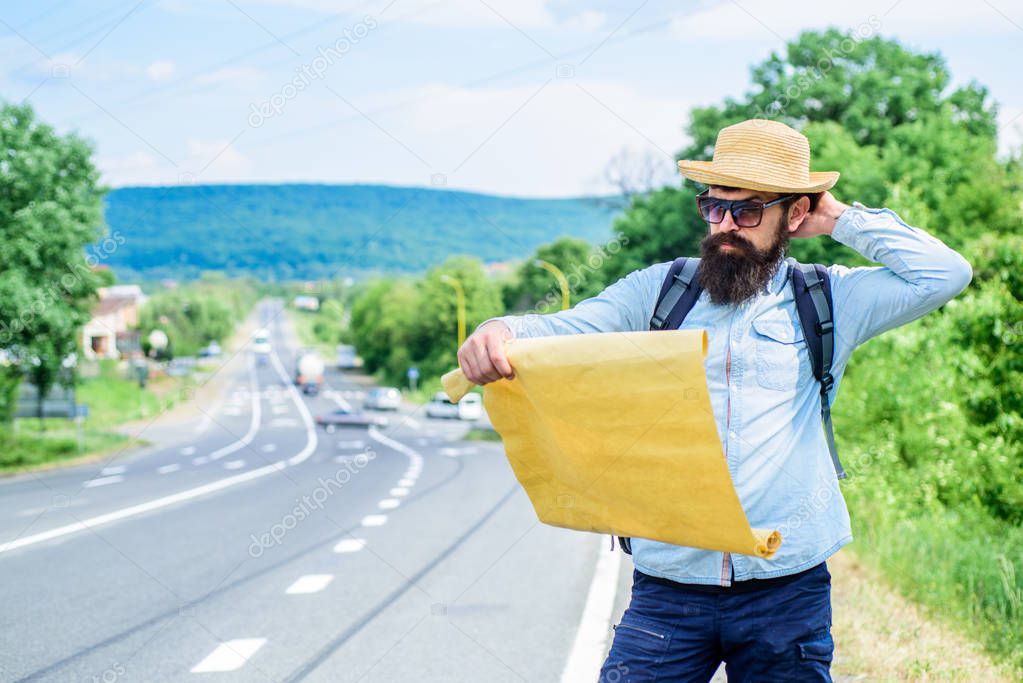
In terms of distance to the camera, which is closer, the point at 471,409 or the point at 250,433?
the point at 250,433

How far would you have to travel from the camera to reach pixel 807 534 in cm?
279

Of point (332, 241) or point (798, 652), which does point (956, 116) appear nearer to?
point (798, 652)

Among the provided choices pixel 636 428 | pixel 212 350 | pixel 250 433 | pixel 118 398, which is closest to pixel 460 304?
pixel 250 433

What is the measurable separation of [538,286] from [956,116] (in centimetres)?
5848

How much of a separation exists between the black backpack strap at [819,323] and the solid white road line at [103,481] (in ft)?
55.6

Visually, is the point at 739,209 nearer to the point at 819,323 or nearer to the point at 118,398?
the point at 819,323

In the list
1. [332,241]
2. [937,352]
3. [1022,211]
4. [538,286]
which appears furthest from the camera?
[332,241]

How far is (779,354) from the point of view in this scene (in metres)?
2.86

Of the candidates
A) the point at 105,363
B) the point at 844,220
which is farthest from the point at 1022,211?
the point at 105,363

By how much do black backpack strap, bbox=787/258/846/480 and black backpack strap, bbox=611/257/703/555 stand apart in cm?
27

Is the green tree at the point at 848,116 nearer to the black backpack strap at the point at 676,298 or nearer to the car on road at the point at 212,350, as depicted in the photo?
the black backpack strap at the point at 676,298

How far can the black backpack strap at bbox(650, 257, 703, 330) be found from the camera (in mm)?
2908

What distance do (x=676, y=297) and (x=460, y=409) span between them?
52299mm

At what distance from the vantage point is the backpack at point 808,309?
2885 millimetres
